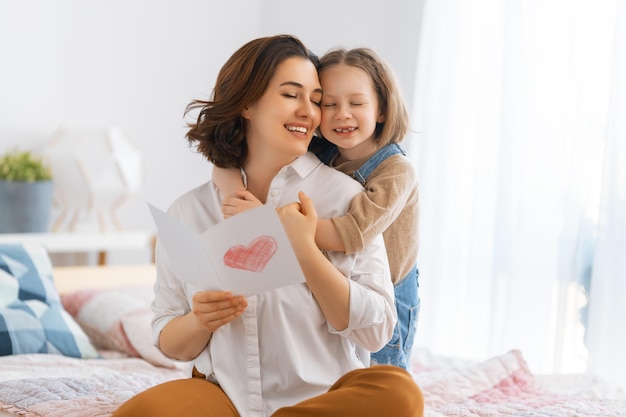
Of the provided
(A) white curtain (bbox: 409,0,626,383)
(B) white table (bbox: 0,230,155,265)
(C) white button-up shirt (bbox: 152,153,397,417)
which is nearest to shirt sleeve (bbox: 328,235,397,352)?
(C) white button-up shirt (bbox: 152,153,397,417)

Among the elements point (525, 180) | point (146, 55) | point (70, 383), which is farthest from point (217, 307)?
point (146, 55)

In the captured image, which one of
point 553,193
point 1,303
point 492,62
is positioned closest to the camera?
point 1,303

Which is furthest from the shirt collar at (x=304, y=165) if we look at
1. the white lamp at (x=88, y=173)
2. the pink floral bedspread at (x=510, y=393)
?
the white lamp at (x=88, y=173)

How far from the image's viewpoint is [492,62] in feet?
11.0

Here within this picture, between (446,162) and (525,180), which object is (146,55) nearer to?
(446,162)

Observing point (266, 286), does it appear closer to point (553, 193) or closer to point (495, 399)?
point (495, 399)

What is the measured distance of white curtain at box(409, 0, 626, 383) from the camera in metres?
2.80

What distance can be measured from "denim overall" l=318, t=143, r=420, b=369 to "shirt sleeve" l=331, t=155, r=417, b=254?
1.2 inches

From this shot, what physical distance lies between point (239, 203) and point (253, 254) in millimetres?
206

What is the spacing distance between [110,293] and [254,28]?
6.21ft

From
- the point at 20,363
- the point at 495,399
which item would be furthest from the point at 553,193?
the point at 20,363

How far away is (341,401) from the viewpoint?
135cm

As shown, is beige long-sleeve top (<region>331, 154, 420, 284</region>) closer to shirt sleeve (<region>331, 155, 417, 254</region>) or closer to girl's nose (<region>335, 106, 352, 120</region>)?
shirt sleeve (<region>331, 155, 417, 254</region>)

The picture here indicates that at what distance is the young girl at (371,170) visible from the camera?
5.10 feet
